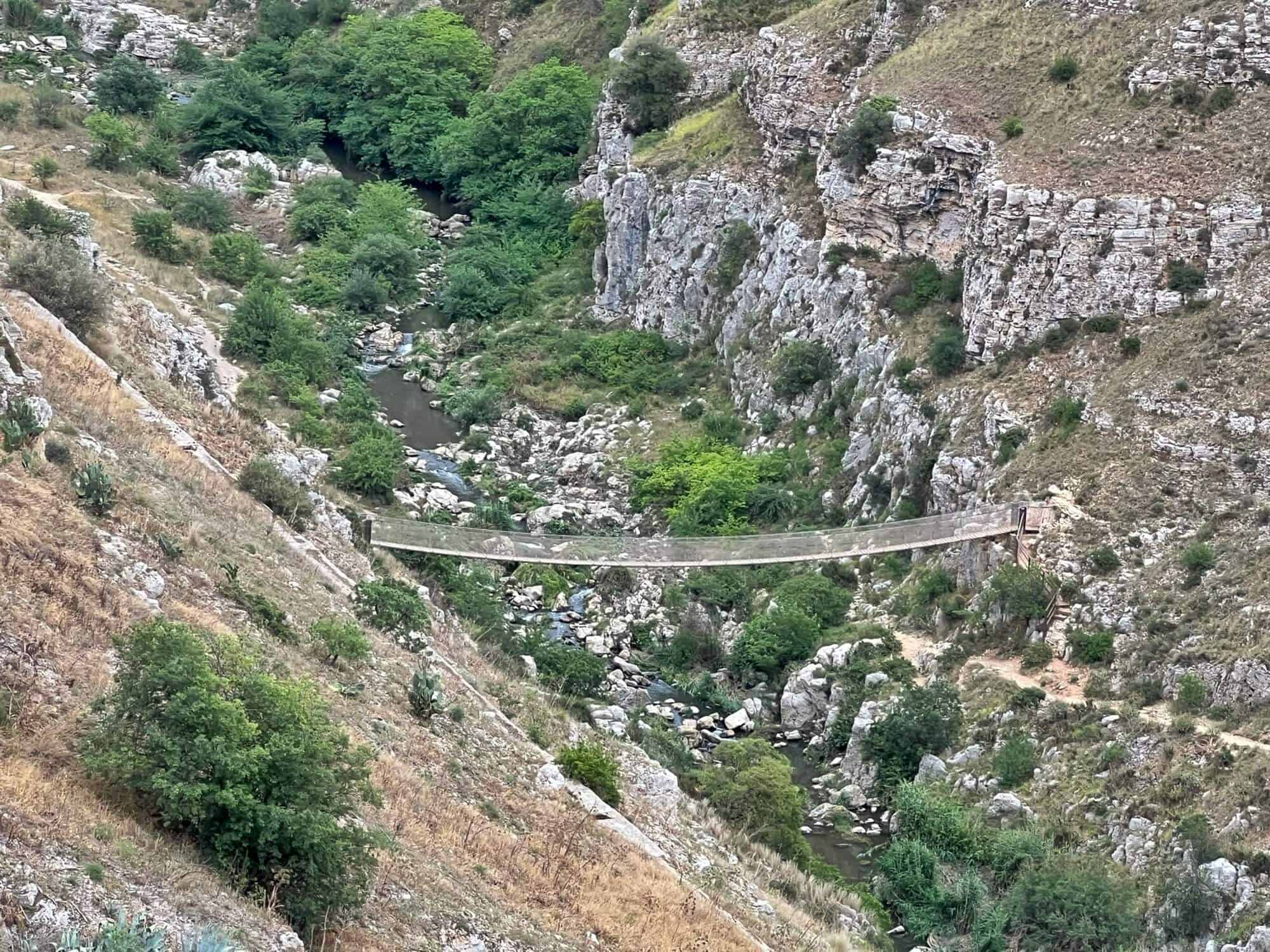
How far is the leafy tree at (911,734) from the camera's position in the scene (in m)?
45.3

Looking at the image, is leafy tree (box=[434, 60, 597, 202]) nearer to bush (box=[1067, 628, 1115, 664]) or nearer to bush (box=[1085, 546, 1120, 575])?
bush (box=[1085, 546, 1120, 575])

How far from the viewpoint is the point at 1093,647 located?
46.1 m

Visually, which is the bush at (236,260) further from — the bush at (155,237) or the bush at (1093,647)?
the bush at (1093,647)

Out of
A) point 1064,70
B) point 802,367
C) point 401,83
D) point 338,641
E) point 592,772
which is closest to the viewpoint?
point 338,641

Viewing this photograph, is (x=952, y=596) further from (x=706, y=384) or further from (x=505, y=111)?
(x=505, y=111)

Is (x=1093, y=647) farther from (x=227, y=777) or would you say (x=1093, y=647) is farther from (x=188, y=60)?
(x=188, y=60)

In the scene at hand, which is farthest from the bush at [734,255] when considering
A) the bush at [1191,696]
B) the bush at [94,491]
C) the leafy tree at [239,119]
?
the bush at [94,491]

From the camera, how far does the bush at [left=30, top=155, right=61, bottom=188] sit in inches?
2815

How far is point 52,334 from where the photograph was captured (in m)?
44.9

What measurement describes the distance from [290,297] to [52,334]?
83.8 ft

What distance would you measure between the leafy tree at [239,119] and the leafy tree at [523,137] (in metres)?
6.45

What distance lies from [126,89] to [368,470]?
109 feet

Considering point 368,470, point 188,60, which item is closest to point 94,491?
point 368,470

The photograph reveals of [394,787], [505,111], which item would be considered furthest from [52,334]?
[505,111]
